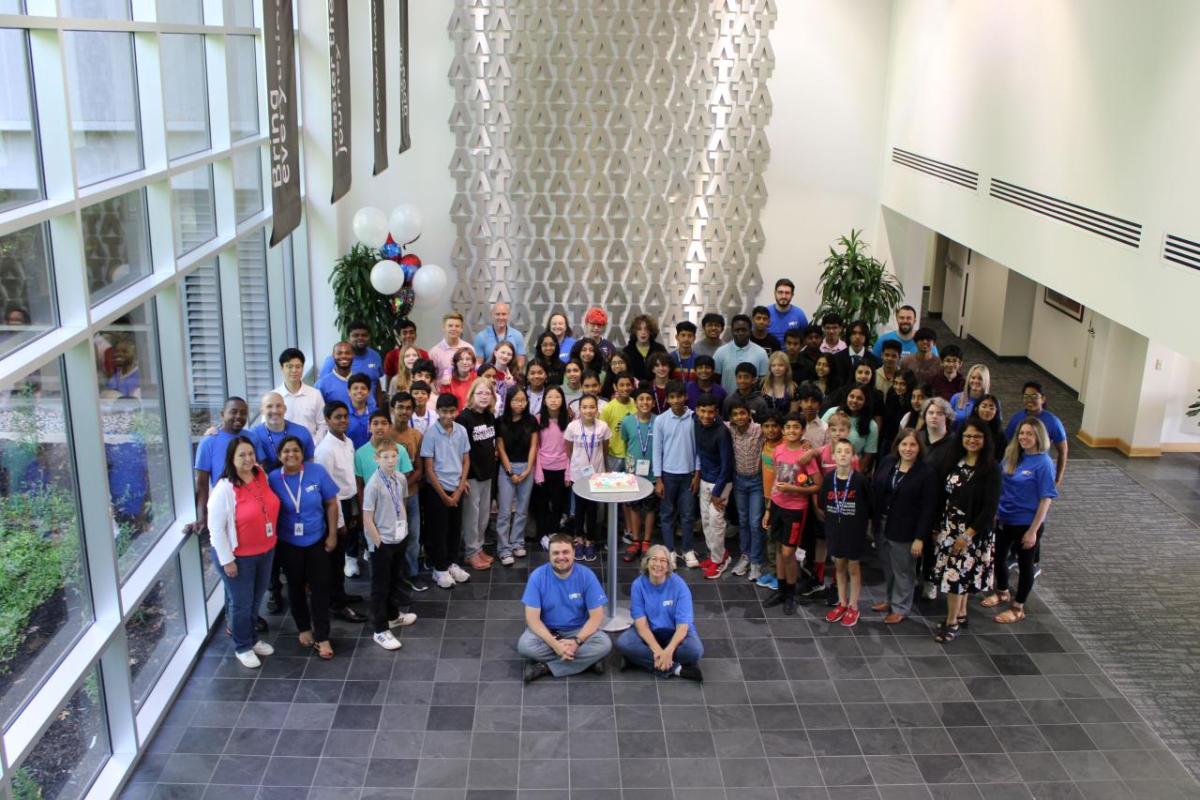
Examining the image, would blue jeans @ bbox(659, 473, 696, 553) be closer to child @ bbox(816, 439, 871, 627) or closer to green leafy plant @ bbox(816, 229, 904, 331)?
child @ bbox(816, 439, 871, 627)

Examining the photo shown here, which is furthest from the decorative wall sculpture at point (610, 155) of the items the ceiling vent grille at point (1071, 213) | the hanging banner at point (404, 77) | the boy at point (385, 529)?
the boy at point (385, 529)

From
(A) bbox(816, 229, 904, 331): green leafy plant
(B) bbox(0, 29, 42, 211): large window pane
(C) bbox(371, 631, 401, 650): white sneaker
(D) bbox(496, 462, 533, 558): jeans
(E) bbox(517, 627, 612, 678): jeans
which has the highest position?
(B) bbox(0, 29, 42, 211): large window pane

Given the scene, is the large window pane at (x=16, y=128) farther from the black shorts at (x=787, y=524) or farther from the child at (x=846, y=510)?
the black shorts at (x=787, y=524)

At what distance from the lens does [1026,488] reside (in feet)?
25.6

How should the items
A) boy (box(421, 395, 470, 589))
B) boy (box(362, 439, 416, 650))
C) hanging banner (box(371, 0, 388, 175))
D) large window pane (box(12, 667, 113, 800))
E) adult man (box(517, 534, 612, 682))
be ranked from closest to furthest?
large window pane (box(12, 667, 113, 800)) → adult man (box(517, 534, 612, 682)) → boy (box(362, 439, 416, 650)) → boy (box(421, 395, 470, 589)) → hanging banner (box(371, 0, 388, 175))

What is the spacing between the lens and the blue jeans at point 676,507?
872cm

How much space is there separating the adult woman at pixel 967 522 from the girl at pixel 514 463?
10.0ft

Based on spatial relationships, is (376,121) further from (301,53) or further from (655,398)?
(655,398)

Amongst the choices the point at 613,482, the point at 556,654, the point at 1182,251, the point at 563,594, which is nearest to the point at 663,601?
the point at 563,594

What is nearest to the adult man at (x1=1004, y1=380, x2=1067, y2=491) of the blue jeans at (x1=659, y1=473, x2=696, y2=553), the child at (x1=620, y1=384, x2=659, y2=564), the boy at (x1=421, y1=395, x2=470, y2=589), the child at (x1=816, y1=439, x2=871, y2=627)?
the child at (x1=816, y1=439, x2=871, y2=627)

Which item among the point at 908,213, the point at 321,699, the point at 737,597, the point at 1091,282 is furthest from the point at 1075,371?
the point at 321,699

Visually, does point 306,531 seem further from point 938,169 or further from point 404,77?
point 938,169

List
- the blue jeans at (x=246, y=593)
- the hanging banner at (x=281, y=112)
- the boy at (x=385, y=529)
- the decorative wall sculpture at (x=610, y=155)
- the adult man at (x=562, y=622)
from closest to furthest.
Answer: the hanging banner at (x=281, y=112)
the blue jeans at (x=246, y=593)
the adult man at (x=562, y=622)
the boy at (x=385, y=529)
the decorative wall sculpture at (x=610, y=155)

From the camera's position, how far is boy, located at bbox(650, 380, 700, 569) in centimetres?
850
